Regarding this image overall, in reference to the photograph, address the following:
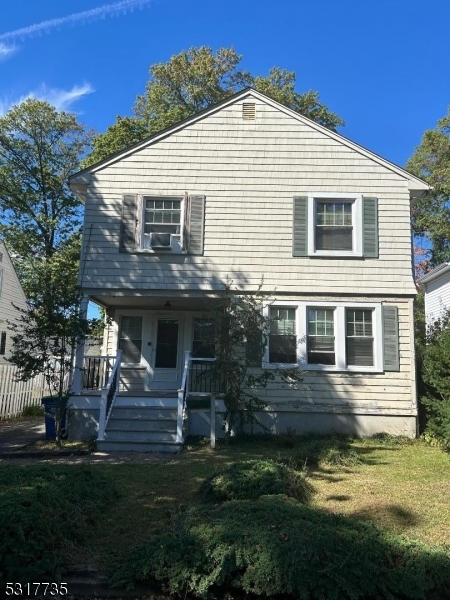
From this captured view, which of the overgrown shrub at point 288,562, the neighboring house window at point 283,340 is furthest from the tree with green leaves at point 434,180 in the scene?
the overgrown shrub at point 288,562

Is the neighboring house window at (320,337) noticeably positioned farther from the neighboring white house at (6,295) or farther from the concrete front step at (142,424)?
the neighboring white house at (6,295)

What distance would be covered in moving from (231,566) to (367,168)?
10.1m

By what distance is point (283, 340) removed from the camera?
36.3 feet

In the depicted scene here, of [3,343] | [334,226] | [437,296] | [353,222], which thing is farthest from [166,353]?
[3,343]

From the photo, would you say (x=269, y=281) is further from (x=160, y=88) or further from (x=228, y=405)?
(x=160, y=88)

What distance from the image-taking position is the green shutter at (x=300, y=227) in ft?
37.1

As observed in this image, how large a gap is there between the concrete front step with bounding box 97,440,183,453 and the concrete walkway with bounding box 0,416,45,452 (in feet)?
5.81

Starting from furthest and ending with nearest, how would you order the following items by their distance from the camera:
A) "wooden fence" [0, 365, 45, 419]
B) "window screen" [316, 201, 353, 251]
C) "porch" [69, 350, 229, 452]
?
"wooden fence" [0, 365, 45, 419]
"window screen" [316, 201, 353, 251]
"porch" [69, 350, 229, 452]

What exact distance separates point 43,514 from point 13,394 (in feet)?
38.6

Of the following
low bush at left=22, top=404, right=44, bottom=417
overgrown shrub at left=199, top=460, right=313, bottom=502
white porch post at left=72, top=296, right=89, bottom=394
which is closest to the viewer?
overgrown shrub at left=199, top=460, right=313, bottom=502

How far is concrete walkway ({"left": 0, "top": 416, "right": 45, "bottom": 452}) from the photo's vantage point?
1002cm

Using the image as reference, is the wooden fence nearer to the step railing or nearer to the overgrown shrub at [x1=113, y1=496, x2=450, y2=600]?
the step railing

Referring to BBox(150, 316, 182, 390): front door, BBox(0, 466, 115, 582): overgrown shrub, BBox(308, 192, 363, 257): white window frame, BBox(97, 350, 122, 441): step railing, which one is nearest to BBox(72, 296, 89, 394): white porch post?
BBox(97, 350, 122, 441): step railing

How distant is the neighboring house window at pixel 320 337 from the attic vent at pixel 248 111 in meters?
4.93
